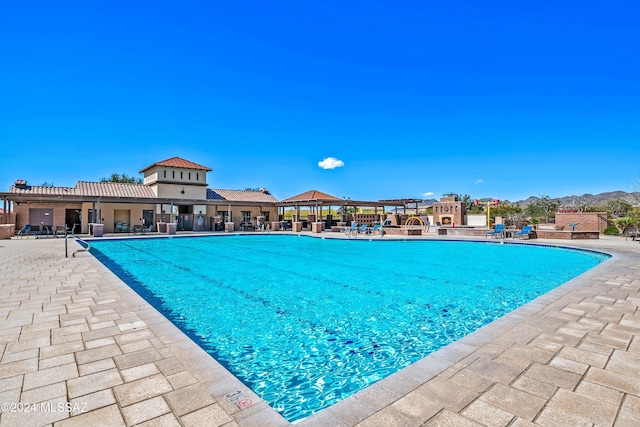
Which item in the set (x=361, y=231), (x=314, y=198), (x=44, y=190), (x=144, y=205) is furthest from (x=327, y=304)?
(x=44, y=190)

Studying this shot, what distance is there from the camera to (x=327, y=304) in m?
5.67

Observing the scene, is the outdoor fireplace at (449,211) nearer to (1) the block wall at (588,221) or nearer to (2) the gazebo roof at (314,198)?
(1) the block wall at (588,221)

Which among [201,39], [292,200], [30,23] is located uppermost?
[201,39]

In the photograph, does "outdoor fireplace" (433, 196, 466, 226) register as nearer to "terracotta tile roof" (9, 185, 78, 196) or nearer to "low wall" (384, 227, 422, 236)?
"low wall" (384, 227, 422, 236)

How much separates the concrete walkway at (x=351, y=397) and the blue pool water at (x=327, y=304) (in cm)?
72

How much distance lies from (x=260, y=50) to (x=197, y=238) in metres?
10.5

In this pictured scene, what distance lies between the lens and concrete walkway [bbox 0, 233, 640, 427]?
73.7 inches

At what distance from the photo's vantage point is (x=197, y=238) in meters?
18.4

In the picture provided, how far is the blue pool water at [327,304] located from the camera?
3.31 meters

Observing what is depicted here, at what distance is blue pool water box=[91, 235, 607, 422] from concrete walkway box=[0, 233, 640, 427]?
0.72 meters

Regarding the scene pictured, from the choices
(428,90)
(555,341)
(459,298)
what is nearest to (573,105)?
(428,90)

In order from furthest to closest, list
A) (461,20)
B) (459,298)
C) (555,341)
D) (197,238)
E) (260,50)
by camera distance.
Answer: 1. (197,238)
2. (260,50)
3. (461,20)
4. (459,298)
5. (555,341)

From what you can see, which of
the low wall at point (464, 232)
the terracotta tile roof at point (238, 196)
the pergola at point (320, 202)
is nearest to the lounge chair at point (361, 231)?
the pergola at point (320, 202)

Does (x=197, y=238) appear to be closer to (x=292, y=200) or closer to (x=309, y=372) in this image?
(x=292, y=200)
